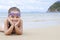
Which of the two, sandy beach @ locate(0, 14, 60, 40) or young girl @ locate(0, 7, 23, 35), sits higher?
young girl @ locate(0, 7, 23, 35)

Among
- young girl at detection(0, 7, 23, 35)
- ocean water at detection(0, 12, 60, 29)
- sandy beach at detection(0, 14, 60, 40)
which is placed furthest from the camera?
ocean water at detection(0, 12, 60, 29)

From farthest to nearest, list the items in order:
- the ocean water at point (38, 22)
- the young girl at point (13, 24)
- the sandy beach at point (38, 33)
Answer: the ocean water at point (38, 22) < the young girl at point (13, 24) < the sandy beach at point (38, 33)

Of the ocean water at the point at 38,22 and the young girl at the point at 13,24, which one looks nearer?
the young girl at the point at 13,24

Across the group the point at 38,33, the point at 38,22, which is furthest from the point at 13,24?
the point at 38,22

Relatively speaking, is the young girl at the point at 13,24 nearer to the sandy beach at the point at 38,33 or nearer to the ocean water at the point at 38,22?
the sandy beach at the point at 38,33

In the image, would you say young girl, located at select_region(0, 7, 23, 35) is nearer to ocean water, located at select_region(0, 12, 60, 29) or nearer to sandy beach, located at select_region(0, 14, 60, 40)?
sandy beach, located at select_region(0, 14, 60, 40)

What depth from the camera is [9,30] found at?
Answer: 3.95m

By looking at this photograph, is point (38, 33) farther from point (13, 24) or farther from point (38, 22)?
point (38, 22)

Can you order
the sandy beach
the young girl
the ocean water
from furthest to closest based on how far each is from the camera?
the ocean water
the young girl
the sandy beach

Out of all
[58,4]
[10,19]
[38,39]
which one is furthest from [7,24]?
[58,4]

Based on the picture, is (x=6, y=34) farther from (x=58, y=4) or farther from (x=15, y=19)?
(x=58, y=4)

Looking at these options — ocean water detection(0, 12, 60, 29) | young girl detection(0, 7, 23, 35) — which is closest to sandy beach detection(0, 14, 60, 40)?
ocean water detection(0, 12, 60, 29)

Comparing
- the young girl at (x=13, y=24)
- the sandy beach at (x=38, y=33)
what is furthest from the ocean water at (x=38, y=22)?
the young girl at (x=13, y=24)

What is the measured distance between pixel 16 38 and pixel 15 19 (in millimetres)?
441
